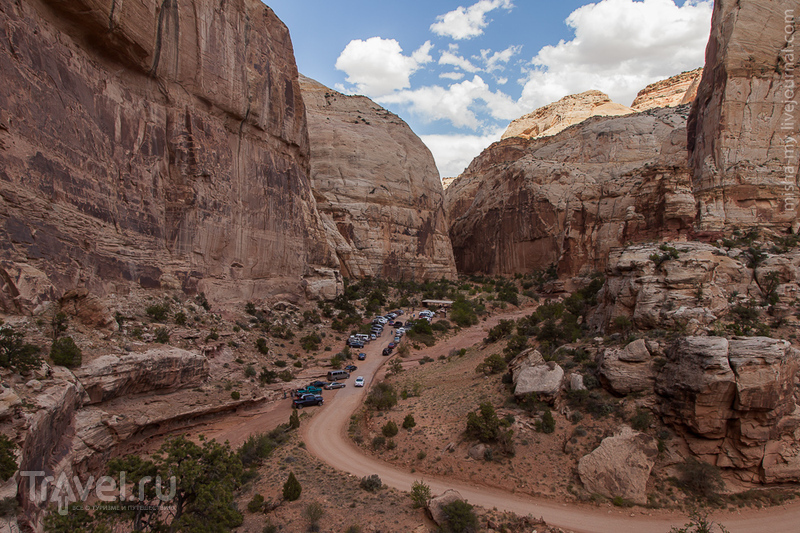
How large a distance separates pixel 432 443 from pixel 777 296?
67.7 feet

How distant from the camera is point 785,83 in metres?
33.4

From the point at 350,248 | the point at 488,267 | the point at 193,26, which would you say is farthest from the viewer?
the point at 488,267

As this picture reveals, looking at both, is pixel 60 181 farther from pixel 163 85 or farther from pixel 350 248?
pixel 350 248

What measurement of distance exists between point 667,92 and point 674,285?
9780 centimetres

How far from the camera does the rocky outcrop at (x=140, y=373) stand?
57.0 ft

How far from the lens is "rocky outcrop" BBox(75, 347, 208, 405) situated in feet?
57.0

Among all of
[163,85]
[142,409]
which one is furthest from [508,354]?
[163,85]

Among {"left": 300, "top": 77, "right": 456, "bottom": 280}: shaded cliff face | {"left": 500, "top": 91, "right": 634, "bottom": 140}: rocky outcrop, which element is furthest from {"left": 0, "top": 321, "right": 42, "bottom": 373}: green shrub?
{"left": 500, "top": 91, "right": 634, "bottom": 140}: rocky outcrop

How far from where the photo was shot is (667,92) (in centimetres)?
9612

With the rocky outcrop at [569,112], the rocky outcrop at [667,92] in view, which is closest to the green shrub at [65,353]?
the rocky outcrop at [569,112]

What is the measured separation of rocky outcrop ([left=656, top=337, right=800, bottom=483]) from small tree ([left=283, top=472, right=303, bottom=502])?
16256 millimetres

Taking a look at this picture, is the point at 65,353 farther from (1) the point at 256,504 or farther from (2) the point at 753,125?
(2) the point at 753,125

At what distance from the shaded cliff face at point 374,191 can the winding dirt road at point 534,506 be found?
33487 mm

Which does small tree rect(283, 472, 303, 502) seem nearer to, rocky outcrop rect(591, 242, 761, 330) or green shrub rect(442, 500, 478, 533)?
green shrub rect(442, 500, 478, 533)
